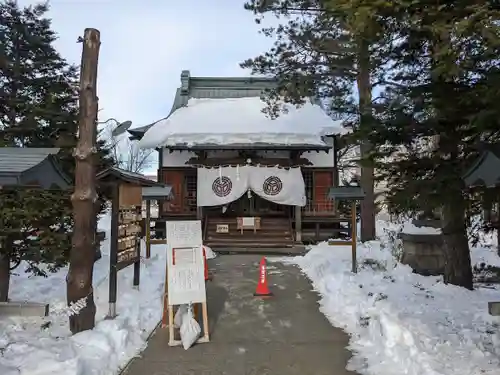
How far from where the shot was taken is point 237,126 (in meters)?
19.2

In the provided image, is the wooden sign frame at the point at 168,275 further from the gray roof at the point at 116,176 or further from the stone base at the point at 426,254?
the stone base at the point at 426,254

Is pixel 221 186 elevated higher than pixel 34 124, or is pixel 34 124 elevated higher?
pixel 34 124

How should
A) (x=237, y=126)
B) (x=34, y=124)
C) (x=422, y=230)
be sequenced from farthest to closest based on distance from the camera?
(x=237, y=126)
(x=422, y=230)
(x=34, y=124)

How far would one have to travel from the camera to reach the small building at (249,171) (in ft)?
58.7

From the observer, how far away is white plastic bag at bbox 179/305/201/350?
5.70 meters

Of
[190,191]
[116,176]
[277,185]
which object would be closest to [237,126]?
[277,185]

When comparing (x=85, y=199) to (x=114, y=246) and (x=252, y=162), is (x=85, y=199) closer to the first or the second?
(x=114, y=246)

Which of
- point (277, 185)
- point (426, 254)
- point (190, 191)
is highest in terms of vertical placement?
point (277, 185)

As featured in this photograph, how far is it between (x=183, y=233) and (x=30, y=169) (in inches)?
91.0

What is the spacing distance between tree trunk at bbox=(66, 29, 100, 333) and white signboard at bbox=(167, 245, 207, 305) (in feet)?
3.58

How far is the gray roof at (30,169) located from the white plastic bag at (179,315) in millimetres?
2457

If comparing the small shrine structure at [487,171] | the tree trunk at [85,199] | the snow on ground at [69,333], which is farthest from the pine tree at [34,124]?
the small shrine structure at [487,171]

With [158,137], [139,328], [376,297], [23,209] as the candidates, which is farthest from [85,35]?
[158,137]

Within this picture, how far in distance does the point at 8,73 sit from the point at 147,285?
16.5ft
